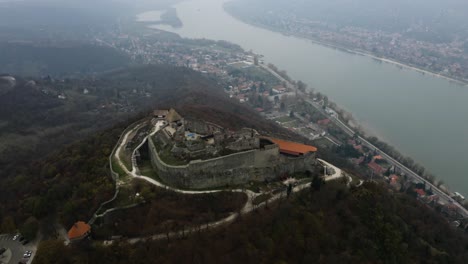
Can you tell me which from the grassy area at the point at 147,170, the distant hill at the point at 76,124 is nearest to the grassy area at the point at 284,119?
the distant hill at the point at 76,124

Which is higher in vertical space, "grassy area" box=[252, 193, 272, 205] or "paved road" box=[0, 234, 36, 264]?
"grassy area" box=[252, 193, 272, 205]

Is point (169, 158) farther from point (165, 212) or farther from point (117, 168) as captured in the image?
point (165, 212)

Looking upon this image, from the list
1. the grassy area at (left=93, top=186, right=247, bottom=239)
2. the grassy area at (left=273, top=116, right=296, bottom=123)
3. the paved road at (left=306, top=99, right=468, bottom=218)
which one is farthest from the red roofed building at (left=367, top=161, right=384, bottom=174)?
the grassy area at (left=93, top=186, right=247, bottom=239)

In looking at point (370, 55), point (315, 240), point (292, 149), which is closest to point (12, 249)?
point (315, 240)

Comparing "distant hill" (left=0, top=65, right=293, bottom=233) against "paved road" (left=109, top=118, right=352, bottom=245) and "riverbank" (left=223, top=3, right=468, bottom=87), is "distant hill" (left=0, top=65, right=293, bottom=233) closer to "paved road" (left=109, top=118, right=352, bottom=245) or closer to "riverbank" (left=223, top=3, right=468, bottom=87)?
"paved road" (left=109, top=118, right=352, bottom=245)

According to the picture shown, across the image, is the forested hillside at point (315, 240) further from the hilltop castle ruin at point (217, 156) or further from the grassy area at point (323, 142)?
the grassy area at point (323, 142)
